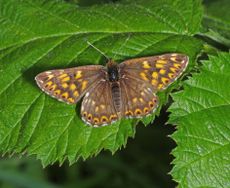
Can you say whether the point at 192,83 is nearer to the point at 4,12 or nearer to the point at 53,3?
the point at 53,3

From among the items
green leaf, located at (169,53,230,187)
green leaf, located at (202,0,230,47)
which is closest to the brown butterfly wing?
green leaf, located at (169,53,230,187)

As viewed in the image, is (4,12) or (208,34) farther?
(4,12)

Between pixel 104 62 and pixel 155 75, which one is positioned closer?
pixel 155 75

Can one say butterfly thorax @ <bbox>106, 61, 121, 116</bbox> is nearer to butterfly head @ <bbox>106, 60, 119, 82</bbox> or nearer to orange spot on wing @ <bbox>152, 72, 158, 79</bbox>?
butterfly head @ <bbox>106, 60, 119, 82</bbox>

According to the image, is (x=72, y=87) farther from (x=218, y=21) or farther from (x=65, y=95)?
(x=218, y=21)

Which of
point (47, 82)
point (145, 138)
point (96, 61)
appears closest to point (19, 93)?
point (47, 82)

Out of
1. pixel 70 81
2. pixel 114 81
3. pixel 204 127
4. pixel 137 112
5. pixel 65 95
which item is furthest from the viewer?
pixel 114 81

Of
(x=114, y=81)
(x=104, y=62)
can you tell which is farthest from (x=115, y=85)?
(x=104, y=62)
